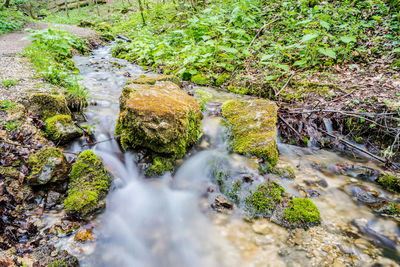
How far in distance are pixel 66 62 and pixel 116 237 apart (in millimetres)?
7177

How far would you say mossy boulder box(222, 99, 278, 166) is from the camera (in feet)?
11.3

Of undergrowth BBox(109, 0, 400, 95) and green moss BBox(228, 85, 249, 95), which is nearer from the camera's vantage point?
undergrowth BBox(109, 0, 400, 95)

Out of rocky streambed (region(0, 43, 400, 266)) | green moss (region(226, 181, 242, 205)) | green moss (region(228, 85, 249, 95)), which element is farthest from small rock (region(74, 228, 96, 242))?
green moss (region(228, 85, 249, 95))

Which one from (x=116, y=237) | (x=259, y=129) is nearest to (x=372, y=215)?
(x=259, y=129)

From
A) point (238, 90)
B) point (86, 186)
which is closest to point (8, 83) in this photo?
point (86, 186)

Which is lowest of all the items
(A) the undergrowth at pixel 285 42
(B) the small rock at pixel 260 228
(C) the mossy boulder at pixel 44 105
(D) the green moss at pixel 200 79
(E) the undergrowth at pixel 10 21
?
(B) the small rock at pixel 260 228

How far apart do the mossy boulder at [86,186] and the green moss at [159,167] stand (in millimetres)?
606

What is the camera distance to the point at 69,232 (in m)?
2.31

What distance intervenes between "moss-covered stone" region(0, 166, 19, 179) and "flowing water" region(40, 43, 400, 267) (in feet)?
2.45

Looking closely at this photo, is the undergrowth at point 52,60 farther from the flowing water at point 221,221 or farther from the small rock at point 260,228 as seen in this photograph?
the small rock at point 260,228

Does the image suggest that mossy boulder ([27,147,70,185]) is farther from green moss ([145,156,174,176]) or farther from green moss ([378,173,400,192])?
green moss ([378,173,400,192])

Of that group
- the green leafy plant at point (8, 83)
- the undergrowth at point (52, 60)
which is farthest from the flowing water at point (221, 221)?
the green leafy plant at point (8, 83)

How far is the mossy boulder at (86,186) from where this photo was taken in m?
2.51

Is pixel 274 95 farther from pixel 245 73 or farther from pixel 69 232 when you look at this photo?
pixel 69 232
